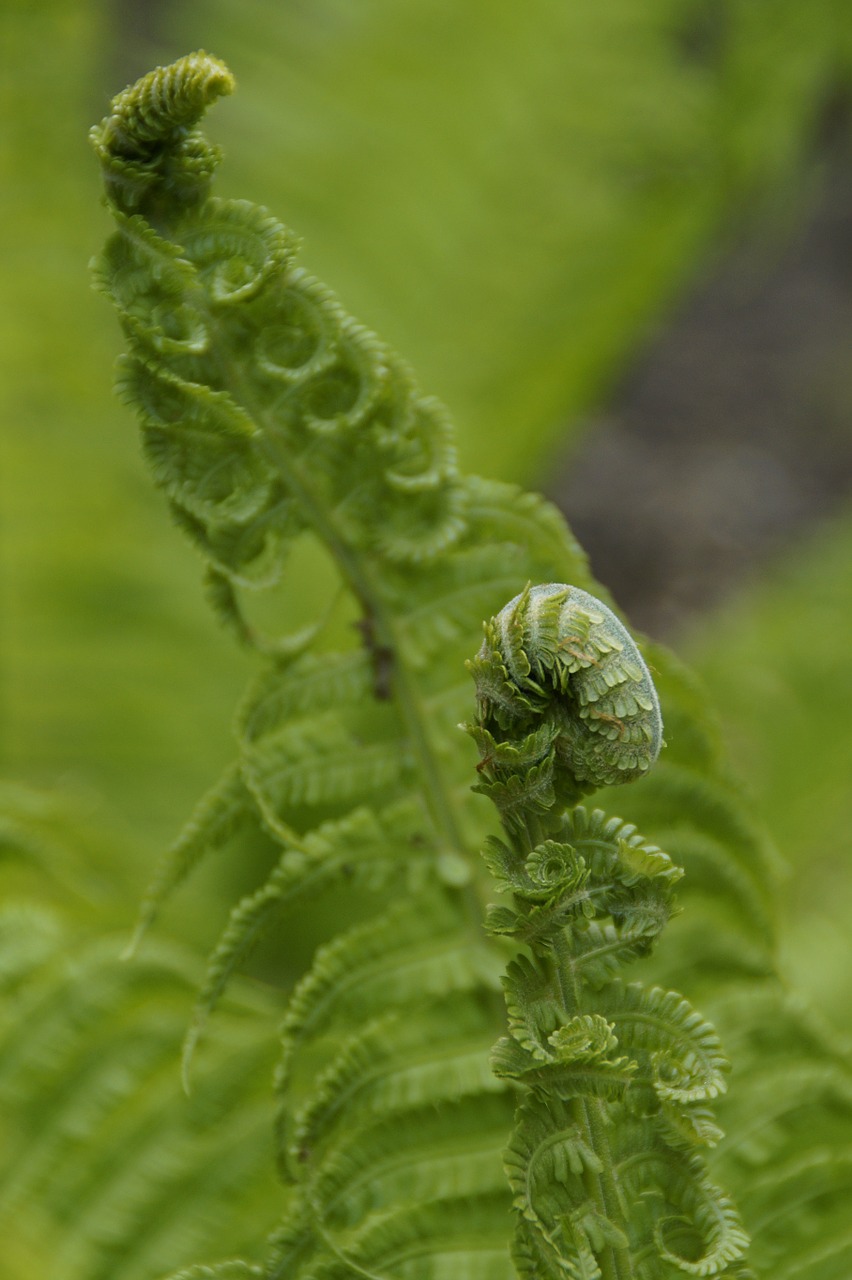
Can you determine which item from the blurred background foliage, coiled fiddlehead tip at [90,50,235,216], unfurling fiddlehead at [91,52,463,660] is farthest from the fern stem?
the blurred background foliage

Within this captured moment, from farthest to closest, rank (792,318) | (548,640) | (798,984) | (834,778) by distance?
(792,318) → (834,778) → (798,984) → (548,640)

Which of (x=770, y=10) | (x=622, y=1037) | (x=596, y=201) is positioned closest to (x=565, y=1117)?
(x=622, y=1037)

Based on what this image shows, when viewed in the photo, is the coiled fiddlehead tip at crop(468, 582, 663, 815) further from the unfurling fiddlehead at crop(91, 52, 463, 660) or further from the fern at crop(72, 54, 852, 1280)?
the unfurling fiddlehead at crop(91, 52, 463, 660)

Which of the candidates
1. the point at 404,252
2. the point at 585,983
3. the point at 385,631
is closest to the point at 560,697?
the point at 585,983

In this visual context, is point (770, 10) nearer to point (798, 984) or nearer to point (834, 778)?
point (834, 778)

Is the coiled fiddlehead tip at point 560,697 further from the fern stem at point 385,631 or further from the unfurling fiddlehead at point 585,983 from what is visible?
the fern stem at point 385,631

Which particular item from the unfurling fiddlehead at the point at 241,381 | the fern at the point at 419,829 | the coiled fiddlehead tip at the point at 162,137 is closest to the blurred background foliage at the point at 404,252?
the fern at the point at 419,829
